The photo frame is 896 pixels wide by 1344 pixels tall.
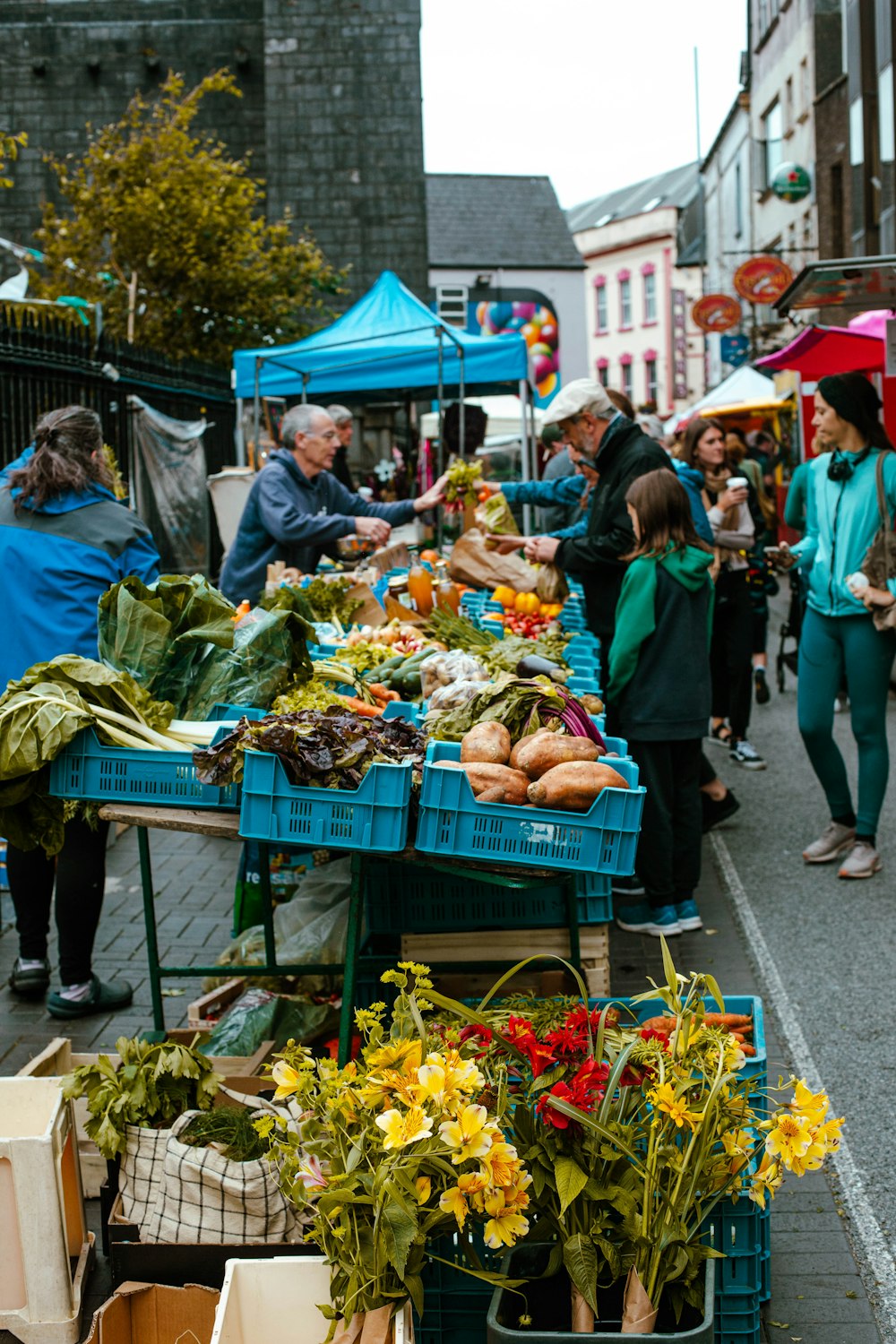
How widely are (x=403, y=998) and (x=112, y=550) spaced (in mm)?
2927

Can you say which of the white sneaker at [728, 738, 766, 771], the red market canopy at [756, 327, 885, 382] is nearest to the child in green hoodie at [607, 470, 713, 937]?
the red market canopy at [756, 327, 885, 382]

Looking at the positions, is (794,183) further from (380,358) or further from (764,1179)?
(764,1179)

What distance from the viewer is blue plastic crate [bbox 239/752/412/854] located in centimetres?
329

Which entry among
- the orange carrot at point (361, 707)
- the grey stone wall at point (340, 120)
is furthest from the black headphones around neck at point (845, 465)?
the grey stone wall at point (340, 120)

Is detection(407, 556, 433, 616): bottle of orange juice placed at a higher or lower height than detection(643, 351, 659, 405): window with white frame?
lower

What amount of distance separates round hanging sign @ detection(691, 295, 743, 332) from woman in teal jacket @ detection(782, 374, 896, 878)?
22159mm

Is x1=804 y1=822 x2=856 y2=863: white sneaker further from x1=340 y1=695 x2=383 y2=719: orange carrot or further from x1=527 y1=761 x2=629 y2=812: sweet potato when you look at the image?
x1=527 y1=761 x2=629 y2=812: sweet potato

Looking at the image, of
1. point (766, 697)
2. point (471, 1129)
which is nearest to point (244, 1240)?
point (471, 1129)

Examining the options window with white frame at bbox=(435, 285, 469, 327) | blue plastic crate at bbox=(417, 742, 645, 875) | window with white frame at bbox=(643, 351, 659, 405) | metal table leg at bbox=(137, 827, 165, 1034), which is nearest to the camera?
blue plastic crate at bbox=(417, 742, 645, 875)

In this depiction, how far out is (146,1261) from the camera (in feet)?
10.1

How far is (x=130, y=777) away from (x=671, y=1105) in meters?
1.69

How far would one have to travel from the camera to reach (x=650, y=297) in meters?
59.2

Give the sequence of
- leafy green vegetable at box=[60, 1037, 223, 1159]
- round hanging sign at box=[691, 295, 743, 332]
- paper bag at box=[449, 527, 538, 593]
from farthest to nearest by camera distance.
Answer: round hanging sign at box=[691, 295, 743, 332], paper bag at box=[449, 527, 538, 593], leafy green vegetable at box=[60, 1037, 223, 1159]

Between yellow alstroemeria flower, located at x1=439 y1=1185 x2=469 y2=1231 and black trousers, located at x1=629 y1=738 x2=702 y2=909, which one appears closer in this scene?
yellow alstroemeria flower, located at x1=439 y1=1185 x2=469 y2=1231
